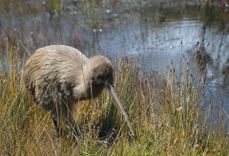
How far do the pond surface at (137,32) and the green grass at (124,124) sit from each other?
2.06 m

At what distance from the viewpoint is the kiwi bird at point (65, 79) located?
5.81 m

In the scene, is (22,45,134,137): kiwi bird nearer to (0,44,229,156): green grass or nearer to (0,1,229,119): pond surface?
(0,44,229,156): green grass

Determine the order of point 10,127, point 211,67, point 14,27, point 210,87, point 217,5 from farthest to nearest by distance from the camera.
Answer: point 217,5, point 14,27, point 211,67, point 210,87, point 10,127

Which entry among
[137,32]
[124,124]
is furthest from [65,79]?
[137,32]

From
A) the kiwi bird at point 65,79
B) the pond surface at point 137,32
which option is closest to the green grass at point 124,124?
the kiwi bird at point 65,79

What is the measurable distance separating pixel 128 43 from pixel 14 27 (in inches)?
116

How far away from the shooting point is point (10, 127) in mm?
5414

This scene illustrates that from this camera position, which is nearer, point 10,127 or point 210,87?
point 10,127

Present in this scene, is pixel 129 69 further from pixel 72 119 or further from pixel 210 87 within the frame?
pixel 210 87

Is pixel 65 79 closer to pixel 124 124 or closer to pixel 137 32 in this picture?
pixel 124 124

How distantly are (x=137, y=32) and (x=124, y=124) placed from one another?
6.39 meters

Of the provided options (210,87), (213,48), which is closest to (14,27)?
(213,48)

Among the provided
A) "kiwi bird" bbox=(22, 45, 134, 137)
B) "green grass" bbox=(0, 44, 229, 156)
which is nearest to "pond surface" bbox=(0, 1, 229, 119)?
"green grass" bbox=(0, 44, 229, 156)

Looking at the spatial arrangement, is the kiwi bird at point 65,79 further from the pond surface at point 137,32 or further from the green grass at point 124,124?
the pond surface at point 137,32
